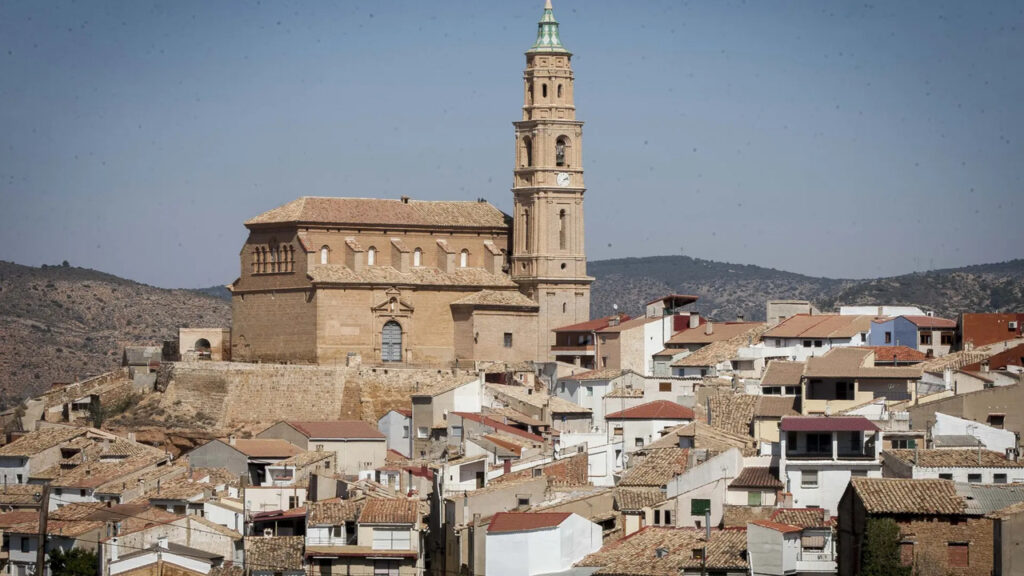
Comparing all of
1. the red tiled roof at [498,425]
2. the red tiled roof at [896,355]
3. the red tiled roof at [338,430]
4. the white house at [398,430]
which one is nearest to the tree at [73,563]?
the red tiled roof at [498,425]

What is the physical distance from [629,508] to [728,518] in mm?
2867

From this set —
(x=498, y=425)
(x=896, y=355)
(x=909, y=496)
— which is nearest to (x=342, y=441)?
(x=498, y=425)

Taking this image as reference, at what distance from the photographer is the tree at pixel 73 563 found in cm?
5672

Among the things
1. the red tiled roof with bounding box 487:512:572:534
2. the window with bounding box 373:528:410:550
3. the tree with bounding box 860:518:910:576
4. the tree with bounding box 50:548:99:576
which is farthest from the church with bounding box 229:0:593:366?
the tree with bounding box 860:518:910:576

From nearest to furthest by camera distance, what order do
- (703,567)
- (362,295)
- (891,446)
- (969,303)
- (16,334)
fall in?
(703,567)
(891,446)
(362,295)
(16,334)
(969,303)

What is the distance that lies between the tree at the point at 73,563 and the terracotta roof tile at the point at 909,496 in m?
21.4

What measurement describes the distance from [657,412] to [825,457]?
57.5 feet

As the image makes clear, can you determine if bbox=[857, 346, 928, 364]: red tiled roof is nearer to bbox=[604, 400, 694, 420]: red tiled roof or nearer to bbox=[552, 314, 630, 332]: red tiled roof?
bbox=[604, 400, 694, 420]: red tiled roof

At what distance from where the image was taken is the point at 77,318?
541 ft

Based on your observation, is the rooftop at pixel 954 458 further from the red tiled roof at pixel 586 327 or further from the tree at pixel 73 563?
the red tiled roof at pixel 586 327

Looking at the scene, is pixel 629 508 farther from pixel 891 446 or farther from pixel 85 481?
pixel 85 481

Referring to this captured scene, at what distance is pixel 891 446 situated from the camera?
5544 centimetres

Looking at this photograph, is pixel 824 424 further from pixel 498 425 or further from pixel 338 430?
pixel 338 430

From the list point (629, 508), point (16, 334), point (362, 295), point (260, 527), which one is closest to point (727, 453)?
point (629, 508)
